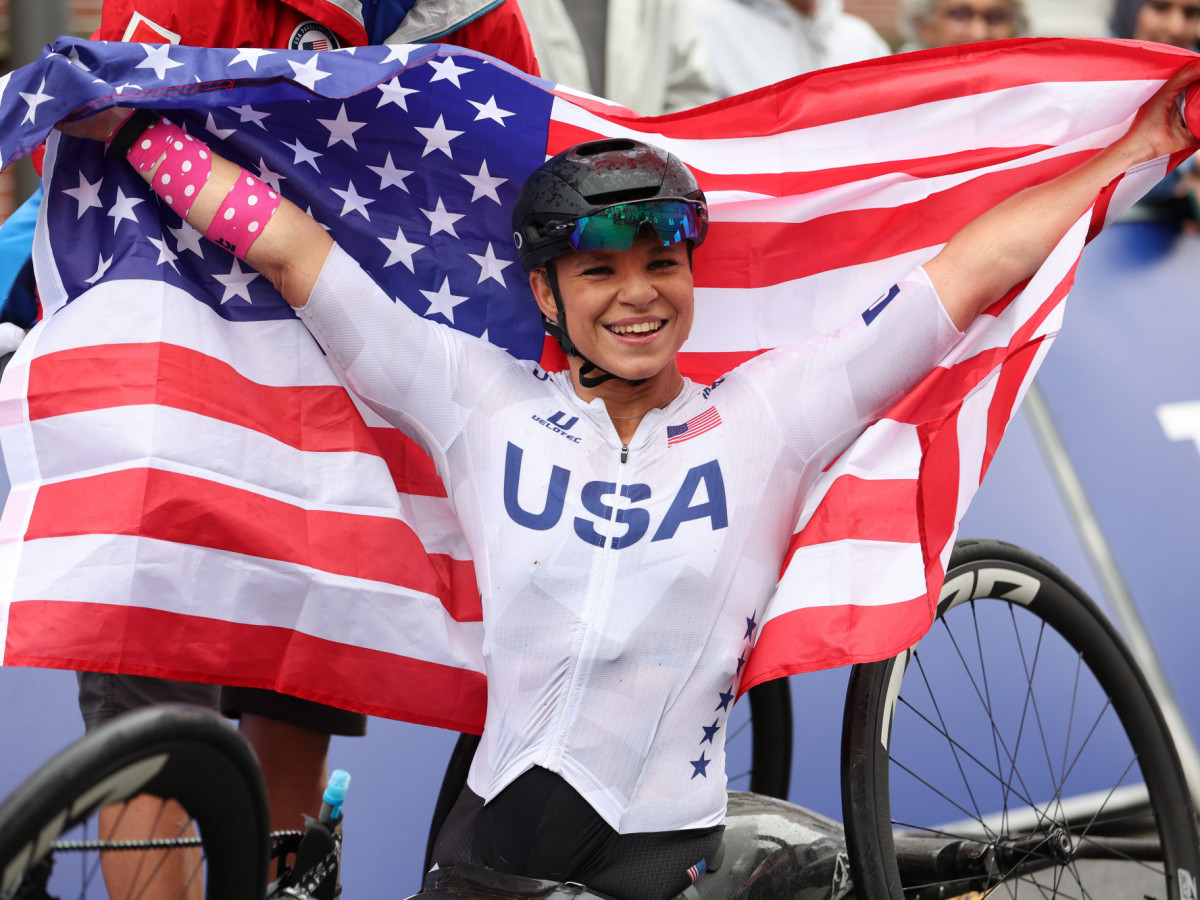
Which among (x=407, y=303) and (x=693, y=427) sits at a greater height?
(x=407, y=303)

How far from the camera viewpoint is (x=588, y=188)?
2328mm

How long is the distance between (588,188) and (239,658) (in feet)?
3.29

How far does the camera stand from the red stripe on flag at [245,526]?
2316 millimetres

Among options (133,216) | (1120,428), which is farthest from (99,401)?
(1120,428)

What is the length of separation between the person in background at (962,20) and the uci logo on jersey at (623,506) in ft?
9.72

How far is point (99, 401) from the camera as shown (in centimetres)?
238

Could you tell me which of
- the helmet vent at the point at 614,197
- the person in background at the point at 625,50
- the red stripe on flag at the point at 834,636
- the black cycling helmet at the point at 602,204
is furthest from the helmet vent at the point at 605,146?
the person in background at the point at 625,50

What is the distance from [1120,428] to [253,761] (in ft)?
12.1

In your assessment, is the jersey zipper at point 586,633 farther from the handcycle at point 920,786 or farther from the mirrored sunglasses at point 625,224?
the mirrored sunglasses at point 625,224

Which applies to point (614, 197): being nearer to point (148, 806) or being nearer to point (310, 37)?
point (310, 37)

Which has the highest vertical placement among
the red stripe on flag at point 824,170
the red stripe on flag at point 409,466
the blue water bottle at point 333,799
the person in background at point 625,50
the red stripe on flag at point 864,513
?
the person in background at point 625,50

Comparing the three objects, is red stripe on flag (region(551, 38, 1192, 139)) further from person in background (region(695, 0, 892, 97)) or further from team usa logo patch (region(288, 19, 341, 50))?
person in background (region(695, 0, 892, 97))

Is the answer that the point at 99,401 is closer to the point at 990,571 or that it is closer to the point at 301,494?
the point at 301,494

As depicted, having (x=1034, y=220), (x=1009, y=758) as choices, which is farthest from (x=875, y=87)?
(x=1009, y=758)
